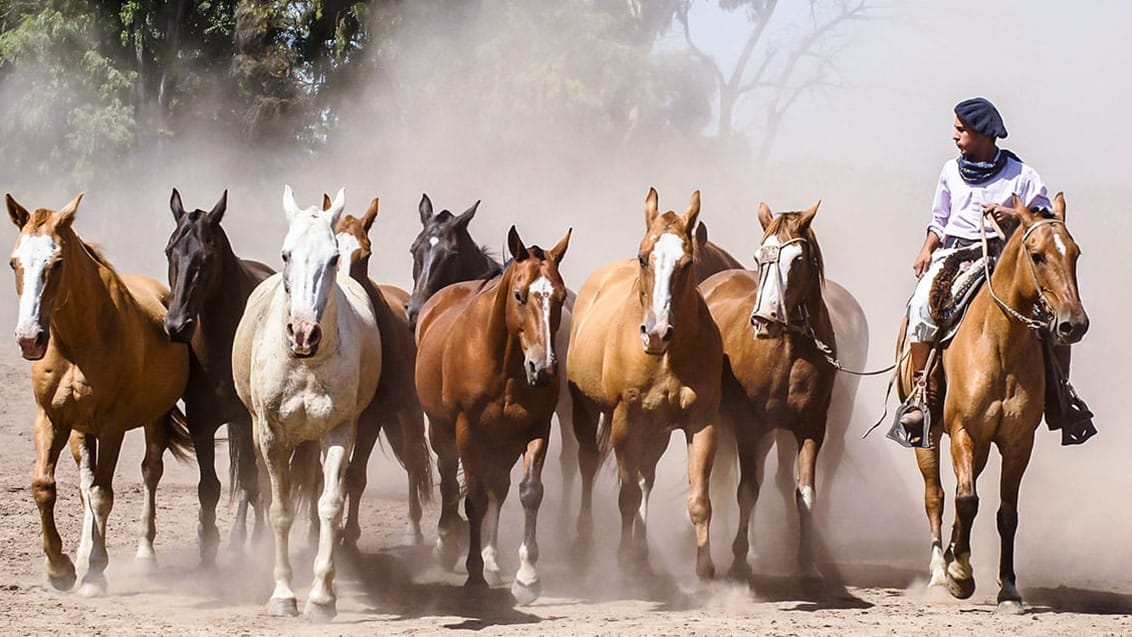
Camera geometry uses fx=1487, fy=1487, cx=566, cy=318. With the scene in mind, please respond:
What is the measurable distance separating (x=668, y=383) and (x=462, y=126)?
628 inches

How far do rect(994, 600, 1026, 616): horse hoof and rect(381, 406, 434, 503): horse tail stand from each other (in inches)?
159

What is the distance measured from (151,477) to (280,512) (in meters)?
1.81

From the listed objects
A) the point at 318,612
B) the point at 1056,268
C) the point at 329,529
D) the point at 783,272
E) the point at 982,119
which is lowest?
the point at 318,612

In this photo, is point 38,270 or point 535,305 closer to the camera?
point 38,270

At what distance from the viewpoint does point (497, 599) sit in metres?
7.99

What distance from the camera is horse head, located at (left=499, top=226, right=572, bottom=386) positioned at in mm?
7652

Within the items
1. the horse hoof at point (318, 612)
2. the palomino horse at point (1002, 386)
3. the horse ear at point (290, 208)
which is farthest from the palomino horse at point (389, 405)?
the palomino horse at point (1002, 386)

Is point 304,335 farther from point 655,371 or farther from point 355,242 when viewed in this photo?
point 355,242

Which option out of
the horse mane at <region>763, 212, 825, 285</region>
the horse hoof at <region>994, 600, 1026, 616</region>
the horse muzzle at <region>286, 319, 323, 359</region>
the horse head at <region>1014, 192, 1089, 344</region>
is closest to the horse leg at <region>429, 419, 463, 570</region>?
the horse muzzle at <region>286, 319, 323, 359</region>

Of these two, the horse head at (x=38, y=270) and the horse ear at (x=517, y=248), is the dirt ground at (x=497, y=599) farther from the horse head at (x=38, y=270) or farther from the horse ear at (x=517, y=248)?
the horse ear at (x=517, y=248)

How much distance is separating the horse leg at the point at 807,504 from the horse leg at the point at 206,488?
3420 mm

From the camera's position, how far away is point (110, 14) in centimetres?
2536

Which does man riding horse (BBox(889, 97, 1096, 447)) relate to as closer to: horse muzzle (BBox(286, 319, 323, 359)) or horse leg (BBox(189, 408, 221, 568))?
horse muzzle (BBox(286, 319, 323, 359))

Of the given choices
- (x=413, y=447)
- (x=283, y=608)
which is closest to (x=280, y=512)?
(x=283, y=608)
